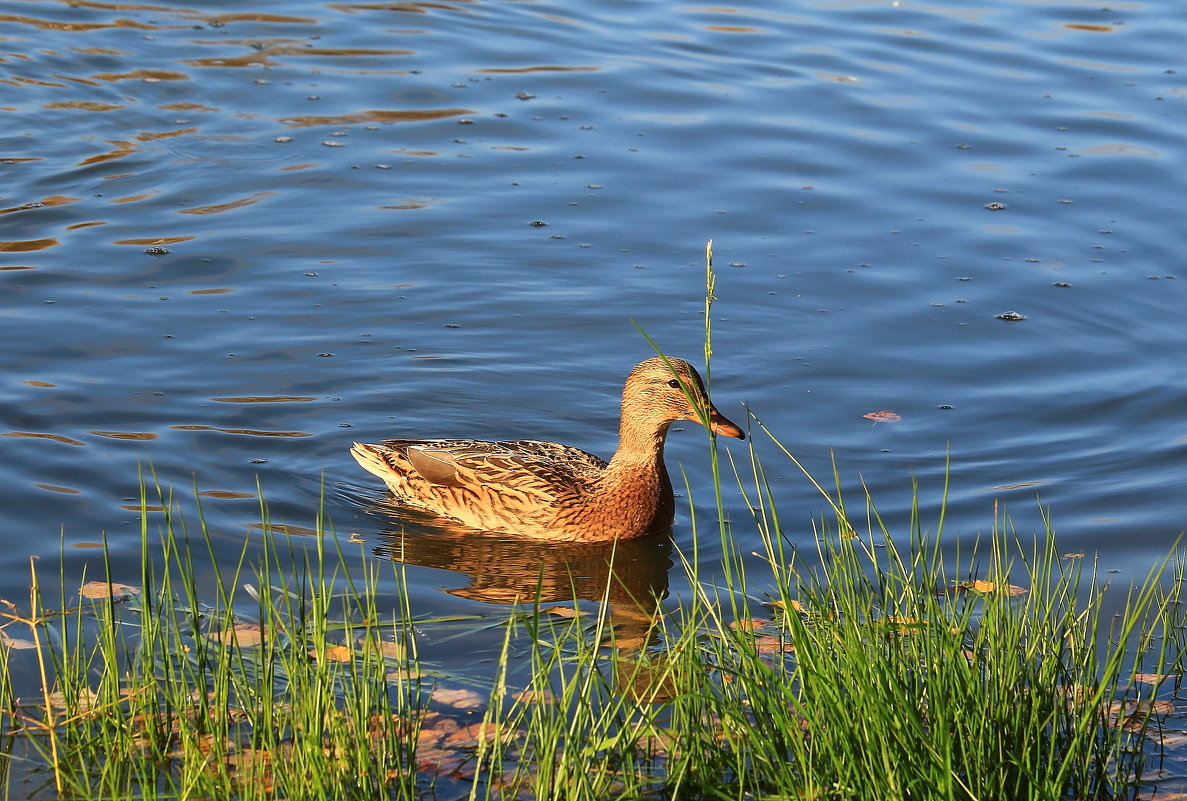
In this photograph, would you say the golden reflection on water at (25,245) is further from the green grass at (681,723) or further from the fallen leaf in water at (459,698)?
the fallen leaf in water at (459,698)

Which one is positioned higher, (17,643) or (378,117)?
(378,117)

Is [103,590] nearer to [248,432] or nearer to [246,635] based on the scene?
[246,635]

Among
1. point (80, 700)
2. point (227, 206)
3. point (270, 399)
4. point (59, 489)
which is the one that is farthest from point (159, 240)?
point (80, 700)

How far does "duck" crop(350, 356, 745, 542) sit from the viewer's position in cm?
763

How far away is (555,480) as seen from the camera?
7.68 metres

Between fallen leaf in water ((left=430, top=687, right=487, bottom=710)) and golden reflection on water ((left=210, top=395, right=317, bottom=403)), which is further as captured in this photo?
golden reflection on water ((left=210, top=395, right=317, bottom=403))

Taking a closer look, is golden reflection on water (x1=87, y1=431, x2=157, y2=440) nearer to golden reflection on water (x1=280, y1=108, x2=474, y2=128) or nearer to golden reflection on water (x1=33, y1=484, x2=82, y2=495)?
golden reflection on water (x1=33, y1=484, x2=82, y2=495)

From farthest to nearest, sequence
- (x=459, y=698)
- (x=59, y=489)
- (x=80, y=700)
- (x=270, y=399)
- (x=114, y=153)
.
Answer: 1. (x=114, y=153)
2. (x=270, y=399)
3. (x=59, y=489)
4. (x=459, y=698)
5. (x=80, y=700)

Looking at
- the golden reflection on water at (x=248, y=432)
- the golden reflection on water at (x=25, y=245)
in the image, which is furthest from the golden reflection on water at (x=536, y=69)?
the golden reflection on water at (x=248, y=432)

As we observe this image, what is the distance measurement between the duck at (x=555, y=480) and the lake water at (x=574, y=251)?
0.70ft

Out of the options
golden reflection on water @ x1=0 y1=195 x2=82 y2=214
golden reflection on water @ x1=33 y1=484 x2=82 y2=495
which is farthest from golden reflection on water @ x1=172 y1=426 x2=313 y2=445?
golden reflection on water @ x1=0 y1=195 x2=82 y2=214

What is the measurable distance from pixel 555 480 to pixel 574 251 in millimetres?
3375

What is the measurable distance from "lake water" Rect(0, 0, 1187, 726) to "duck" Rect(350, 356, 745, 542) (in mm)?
212

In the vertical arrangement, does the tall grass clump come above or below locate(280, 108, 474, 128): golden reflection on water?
below
